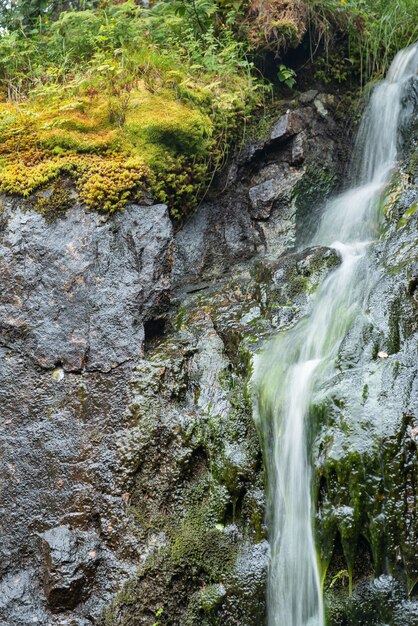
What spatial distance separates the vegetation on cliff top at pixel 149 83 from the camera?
17.9 feet

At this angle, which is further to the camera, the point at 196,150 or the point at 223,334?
the point at 196,150

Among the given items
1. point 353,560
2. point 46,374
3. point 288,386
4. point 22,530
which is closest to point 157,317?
point 46,374

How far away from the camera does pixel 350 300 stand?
441cm

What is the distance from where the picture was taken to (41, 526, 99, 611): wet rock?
389 centimetres

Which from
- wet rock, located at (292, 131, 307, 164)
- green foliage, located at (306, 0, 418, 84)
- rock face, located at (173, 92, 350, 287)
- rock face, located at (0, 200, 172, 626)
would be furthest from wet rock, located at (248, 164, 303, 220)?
green foliage, located at (306, 0, 418, 84)

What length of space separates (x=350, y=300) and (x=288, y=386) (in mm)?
858

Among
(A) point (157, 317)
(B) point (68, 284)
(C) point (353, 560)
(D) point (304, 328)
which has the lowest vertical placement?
(C) point (353, 560)

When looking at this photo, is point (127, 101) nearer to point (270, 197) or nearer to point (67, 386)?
point (270, 197)

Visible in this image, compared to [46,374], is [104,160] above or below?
above

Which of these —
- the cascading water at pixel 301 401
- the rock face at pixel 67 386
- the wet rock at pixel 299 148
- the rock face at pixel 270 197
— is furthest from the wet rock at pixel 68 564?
the wet rock at pixel 299 148

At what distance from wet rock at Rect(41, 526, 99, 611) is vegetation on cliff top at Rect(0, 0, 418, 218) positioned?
8.59 ft

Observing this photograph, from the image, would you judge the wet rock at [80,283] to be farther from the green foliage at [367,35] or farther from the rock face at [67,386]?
the green foliage at [367,35]

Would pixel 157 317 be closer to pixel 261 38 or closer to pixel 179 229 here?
pixel 179 229

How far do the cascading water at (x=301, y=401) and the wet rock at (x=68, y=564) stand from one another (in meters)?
1.19
